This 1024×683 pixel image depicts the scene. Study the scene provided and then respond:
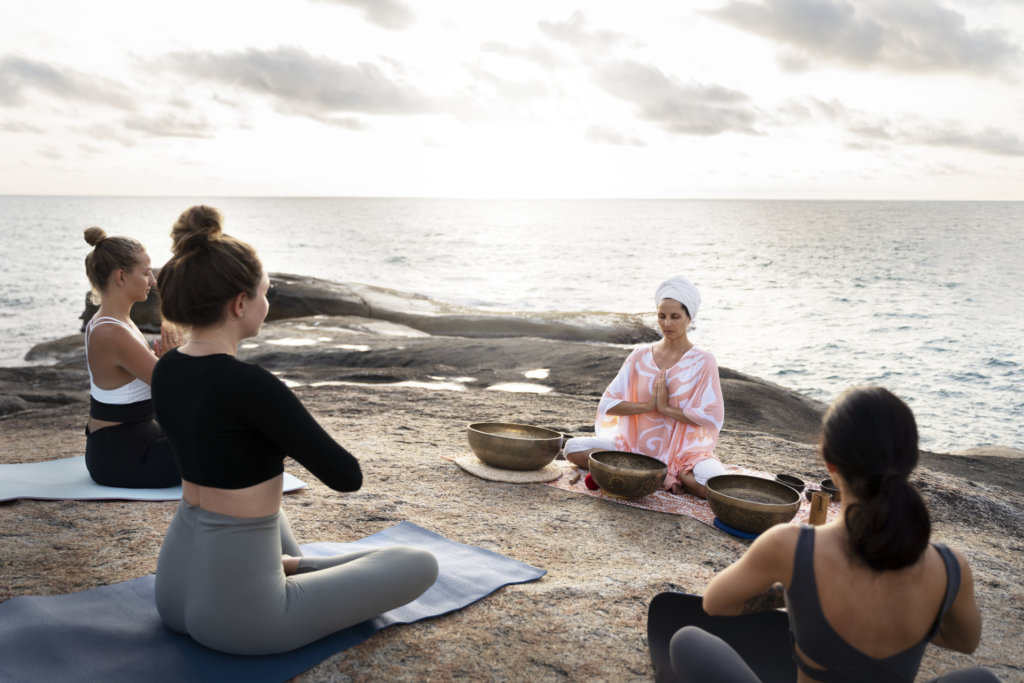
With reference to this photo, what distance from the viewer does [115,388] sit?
166 inches

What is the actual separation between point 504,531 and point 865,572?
2.50 meters

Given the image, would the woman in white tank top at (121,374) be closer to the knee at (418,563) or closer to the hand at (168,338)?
the hand at (168,338)

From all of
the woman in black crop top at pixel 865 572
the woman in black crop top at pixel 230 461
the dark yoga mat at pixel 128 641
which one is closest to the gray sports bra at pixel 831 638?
the woman in black crop top at pixel 865 572

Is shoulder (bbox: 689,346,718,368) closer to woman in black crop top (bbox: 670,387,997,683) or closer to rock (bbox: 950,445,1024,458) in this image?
woman in black crop top (bbox: 670,387,997,683)

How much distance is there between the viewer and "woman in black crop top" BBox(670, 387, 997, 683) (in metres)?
1.76

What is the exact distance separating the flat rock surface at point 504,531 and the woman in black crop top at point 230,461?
0.28 metres

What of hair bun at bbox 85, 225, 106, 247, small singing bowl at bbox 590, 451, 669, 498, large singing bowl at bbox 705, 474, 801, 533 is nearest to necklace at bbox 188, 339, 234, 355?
hair bun at bbox 85, 225, 106, 247

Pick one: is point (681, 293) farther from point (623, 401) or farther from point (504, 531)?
point (504, 531)

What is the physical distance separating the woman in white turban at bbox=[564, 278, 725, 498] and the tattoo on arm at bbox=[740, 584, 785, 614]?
2798mm

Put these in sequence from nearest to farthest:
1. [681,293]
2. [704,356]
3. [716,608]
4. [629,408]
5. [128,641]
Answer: [716,608] → [128,641] → [681,293] → [704,356] → [629,408]

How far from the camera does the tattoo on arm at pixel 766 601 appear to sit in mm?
2025

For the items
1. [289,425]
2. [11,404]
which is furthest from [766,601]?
[11,404]

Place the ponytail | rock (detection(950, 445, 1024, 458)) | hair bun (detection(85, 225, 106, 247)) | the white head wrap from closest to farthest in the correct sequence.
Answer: the ponytail → hair bun (detection(85, 225, 106, 247)) → the white head wrap → rock (detection(950, 445, 1024, 458))

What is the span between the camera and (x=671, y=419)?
5.06m
